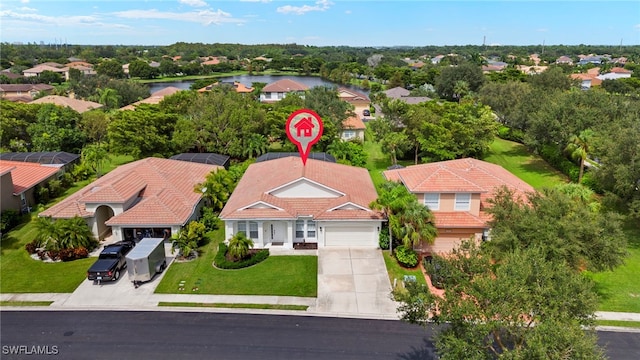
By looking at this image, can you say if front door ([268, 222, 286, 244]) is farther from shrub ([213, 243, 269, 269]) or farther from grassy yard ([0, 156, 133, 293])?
grassy yard ([0, 156, 133, 293])

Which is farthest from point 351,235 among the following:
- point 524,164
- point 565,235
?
point 524,164

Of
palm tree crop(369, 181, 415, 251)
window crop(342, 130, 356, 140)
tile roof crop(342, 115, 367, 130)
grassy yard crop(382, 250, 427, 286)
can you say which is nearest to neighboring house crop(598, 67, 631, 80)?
tile roof crop(342, 115, 367, 130)

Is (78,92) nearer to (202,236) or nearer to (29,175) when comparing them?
(29,175)

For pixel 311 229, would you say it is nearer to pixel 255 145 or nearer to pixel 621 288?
pixel 621 288

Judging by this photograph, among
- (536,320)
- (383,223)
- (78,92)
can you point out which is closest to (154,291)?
(383,223)

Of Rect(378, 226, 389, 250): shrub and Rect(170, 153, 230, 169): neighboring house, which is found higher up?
Rect(170, 153, 230, 169): neighboring house

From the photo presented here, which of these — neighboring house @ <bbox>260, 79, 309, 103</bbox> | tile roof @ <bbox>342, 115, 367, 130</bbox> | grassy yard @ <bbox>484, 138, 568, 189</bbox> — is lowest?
grassy yard @ <bbox>484, 138, 568, 189</bbox>
